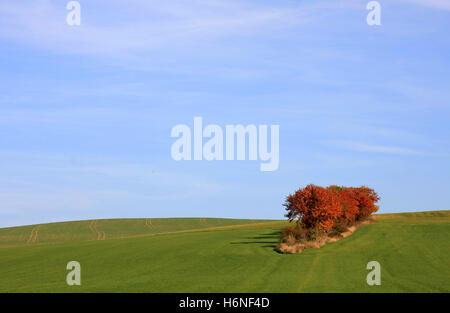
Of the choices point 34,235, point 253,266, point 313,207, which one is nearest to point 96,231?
point 34,235

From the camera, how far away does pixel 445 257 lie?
37969 mm

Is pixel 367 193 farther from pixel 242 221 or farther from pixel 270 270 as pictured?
pixel 242 221

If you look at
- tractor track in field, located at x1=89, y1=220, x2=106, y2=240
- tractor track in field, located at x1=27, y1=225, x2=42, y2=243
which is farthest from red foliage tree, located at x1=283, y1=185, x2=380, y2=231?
tractor track in field, located at x1=27, y1=225, x2=42, y2=243

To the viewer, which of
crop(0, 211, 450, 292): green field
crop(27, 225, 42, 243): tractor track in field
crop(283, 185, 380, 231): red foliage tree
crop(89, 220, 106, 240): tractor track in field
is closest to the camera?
crop(0, 211, 450, 292): green field

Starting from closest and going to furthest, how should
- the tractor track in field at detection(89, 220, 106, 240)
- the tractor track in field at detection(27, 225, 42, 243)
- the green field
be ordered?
the green field, the tractor track in field at detection(27, 225, 42, 243), the tractor track in field at detection(89, 220, 106, 240)

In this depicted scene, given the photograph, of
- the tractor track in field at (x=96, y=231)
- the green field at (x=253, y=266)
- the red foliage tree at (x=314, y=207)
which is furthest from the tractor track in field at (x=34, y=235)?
the red foliage tree at (x=314, y=207)

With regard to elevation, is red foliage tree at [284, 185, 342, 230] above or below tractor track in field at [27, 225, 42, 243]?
below

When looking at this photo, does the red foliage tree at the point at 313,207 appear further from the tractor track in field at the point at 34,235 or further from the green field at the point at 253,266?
the tractor track in field at the point at 34,235

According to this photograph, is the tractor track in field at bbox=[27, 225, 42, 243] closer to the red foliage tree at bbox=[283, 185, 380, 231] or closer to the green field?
the green field

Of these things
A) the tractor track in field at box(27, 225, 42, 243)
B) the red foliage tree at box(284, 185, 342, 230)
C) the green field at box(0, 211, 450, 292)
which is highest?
the tractor track in field at box(27, 225, 42, 243)
